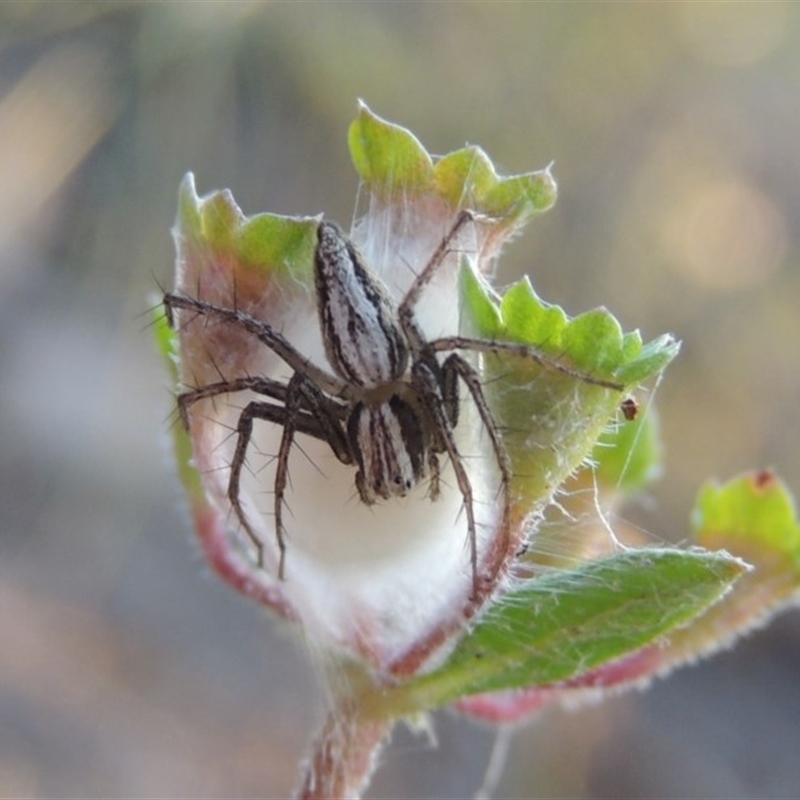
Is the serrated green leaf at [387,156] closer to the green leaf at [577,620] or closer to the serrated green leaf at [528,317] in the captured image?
the serrated green leaf at [528,317]

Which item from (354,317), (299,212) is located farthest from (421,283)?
(299,212)

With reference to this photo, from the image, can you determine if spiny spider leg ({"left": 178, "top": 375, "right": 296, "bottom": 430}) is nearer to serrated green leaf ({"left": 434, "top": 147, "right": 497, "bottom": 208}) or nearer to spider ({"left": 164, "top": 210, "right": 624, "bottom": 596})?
spider ({"left": 164, "top": 210, "right": 624, "bottom": 596})

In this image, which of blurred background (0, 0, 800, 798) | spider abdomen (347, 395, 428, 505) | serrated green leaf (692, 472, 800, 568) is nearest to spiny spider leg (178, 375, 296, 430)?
spider abdomen (347, 395, 428, 505)

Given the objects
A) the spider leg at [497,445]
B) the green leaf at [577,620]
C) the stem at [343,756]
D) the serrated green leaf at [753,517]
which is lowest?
the stem at [343,756]

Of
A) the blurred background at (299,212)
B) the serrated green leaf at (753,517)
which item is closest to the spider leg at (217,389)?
the serrated green leaf at (753,517)

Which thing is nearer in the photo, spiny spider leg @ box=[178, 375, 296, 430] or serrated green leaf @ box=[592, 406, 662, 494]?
spiny spider leg @ box=[178, 375, 296, 430]

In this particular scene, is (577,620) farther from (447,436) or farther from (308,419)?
(308,419)
